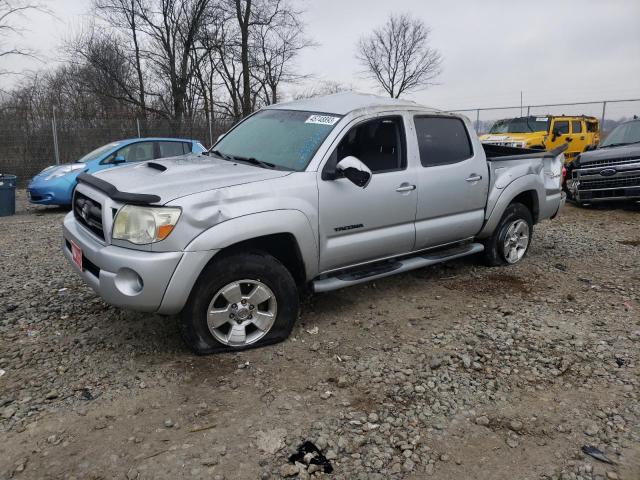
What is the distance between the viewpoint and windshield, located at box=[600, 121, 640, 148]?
9.38 meters

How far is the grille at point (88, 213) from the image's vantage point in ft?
10.9

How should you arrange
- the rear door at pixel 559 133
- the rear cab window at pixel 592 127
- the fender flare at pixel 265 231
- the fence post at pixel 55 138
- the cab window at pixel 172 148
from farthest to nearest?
the rear cab window at pixel 592 127
the rear door at pixel 559 133
the fence post at pixel 55 138
the cab window at pixel 172 148
the fender flare at pixel 265 231

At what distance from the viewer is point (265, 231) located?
3.29 m

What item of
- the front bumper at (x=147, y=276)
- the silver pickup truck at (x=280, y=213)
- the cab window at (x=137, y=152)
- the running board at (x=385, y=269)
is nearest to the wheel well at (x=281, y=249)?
the silver pickup truck at (x=280, y=213)

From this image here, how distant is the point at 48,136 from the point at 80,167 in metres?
5.69

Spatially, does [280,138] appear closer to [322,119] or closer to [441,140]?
[322,119]

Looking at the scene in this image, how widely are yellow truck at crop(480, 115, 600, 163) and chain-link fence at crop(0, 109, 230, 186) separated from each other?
11.4 meters

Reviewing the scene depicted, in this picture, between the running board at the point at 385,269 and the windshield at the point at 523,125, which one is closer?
the running board at the point at 385,269

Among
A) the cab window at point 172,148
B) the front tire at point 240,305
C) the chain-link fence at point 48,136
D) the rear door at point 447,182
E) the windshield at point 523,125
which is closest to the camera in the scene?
the front tire at point 240,305

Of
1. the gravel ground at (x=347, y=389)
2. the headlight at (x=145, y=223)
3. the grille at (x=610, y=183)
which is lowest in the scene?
the gravel ground at (x=347, y=389)

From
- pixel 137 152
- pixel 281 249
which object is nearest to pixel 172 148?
pixel 137 152

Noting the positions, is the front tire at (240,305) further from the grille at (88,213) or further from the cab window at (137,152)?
the cab window at (137,152)

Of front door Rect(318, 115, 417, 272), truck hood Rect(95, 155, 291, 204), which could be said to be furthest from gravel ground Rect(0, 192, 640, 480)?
truck hood Rect(95, 155, 291, 204)

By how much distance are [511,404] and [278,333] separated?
1.65 meters
